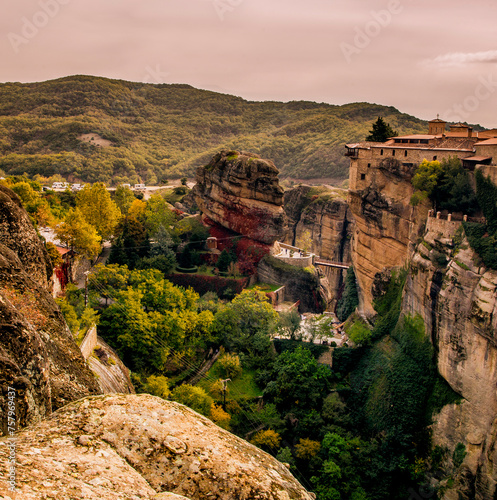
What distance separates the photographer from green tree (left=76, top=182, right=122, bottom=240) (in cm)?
4619

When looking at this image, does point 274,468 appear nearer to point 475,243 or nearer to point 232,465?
point 232,465

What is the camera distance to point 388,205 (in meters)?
37.8

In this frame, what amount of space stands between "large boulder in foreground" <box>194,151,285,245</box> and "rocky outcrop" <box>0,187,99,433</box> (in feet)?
104

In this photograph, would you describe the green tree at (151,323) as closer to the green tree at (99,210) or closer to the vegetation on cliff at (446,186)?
the green tree at (99,210)

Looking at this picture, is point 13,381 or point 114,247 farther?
point 114,247

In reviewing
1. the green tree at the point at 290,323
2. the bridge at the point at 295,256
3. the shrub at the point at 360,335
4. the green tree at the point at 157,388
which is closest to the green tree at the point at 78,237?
the green tree at the point at 157,388

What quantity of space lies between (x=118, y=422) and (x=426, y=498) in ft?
86.0

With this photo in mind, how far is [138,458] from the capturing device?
23.3 feet

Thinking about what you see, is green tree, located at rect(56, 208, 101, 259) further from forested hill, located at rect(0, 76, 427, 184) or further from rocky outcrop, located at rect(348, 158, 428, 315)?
forested hill, located at rect(0, 76, 427, 184)

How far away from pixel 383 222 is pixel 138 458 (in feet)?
110

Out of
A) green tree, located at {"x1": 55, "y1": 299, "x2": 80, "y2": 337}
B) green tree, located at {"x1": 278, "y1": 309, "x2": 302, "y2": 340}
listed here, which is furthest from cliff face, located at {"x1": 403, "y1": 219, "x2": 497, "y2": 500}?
green tree, located at {"x1": 55, "y1": 299, "x2": 80, "y2": 337}

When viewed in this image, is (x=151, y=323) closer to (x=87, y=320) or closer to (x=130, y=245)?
(x=87, y=320)

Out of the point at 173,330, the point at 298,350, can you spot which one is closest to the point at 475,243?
the point at 298,350

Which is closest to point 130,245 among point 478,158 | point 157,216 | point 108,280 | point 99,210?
point 99,210
